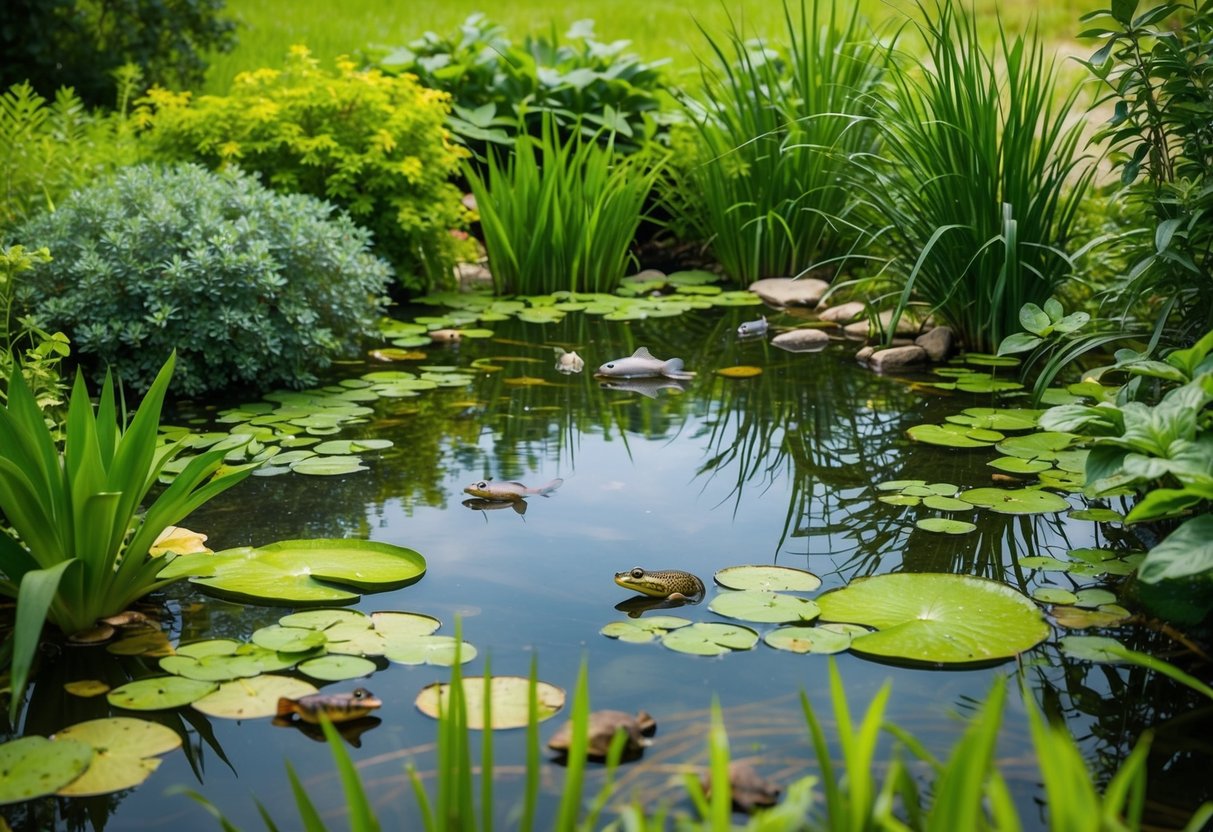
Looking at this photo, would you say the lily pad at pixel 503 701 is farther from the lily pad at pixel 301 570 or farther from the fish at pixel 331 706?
the lily pad at pixel 301 570

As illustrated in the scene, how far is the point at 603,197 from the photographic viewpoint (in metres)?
5.58

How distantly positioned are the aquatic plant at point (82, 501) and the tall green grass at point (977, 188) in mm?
2523

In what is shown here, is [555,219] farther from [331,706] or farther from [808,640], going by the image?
[331,706]

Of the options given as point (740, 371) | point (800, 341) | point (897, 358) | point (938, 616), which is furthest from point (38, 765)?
point (800, 341)

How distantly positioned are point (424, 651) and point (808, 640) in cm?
75

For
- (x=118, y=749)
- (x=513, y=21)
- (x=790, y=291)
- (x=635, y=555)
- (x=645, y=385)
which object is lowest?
(x=118, y=749)

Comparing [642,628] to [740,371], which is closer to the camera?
[642,628]

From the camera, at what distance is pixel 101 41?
7.37m

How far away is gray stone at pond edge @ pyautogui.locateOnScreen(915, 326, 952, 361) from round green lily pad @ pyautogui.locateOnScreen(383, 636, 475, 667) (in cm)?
275

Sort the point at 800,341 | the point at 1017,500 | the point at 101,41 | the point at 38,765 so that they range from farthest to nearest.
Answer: the point at 101,41 < the point at 800,341 < the point at 1017,500 < the point at 38,765

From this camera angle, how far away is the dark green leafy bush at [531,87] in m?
6.69

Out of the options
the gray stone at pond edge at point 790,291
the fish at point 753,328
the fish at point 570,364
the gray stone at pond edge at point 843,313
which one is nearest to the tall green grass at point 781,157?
the gray stone at pond edge at point 790,291

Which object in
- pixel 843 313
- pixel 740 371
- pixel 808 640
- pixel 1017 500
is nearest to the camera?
pixel 808 640

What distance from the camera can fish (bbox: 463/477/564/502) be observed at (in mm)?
3154
